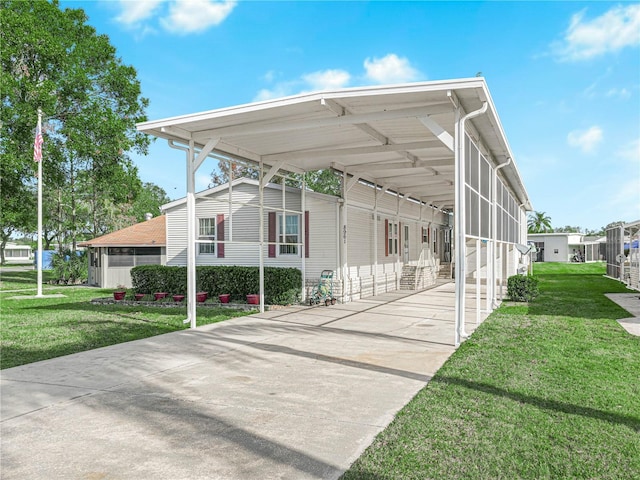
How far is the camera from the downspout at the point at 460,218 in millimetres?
7555

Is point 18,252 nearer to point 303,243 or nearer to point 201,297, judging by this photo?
point 201,297

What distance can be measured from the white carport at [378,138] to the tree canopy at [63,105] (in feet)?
48.2

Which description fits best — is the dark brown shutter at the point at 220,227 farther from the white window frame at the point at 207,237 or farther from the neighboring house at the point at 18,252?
the neighboring house at the point at 18,252

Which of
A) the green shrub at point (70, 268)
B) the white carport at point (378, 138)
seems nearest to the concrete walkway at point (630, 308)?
the white carport at point (378, 138)

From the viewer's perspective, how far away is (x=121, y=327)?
9828 mm

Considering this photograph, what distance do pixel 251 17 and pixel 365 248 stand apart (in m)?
7.73

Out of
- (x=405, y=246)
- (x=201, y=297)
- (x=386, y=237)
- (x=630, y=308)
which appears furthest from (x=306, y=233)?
(x=630, y=308)

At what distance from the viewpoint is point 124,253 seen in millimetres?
21688

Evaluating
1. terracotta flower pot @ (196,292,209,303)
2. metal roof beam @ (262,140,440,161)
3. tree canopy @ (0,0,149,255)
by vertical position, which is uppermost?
tree canopy @ (0,0,149,255)

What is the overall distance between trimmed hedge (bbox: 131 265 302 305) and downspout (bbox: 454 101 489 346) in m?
6.58

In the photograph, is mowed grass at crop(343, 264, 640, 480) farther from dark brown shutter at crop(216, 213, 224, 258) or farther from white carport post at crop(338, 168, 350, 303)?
dark brown shutter at crop(216, 213, 224, 258)

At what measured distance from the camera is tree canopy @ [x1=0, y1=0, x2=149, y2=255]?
21891 millimetres

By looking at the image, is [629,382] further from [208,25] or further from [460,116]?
[208,25]

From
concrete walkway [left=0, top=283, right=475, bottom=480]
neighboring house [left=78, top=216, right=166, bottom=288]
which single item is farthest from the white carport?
neighboring house [left=78, top=216, right=166, bottom=288]
